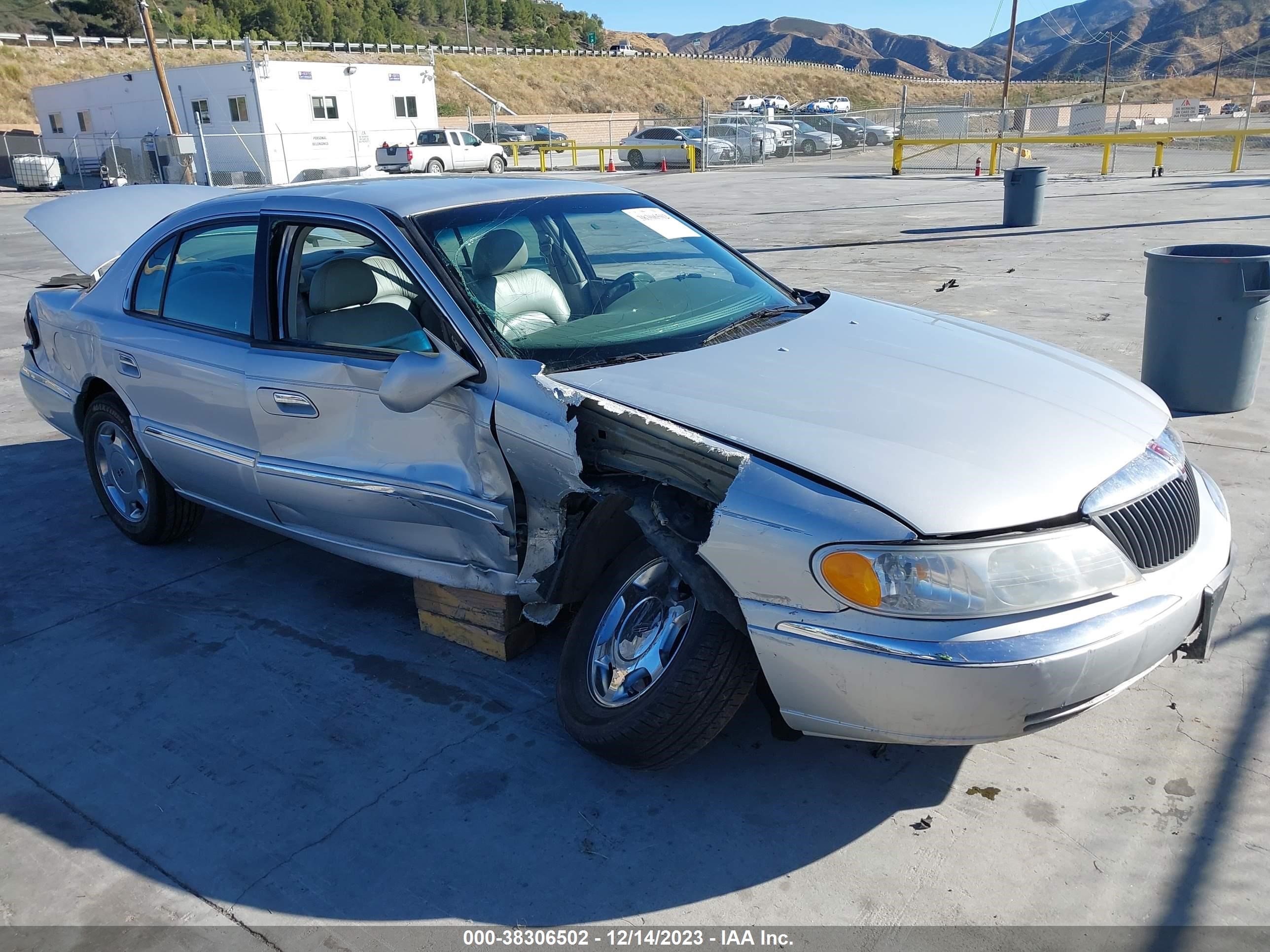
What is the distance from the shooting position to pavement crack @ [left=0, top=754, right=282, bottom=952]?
98.4 inches

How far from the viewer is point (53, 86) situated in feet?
146

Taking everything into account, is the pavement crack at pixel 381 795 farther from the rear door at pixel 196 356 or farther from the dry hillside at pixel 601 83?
the dry hillside at pixel 601 83

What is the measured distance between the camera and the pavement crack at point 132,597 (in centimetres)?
403

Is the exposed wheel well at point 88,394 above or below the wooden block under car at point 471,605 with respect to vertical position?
above

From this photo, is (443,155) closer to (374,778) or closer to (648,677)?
(374,778)

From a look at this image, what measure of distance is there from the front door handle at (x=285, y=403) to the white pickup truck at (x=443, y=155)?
30.6 meters

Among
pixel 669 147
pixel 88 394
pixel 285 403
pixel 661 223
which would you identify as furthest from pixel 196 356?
pixel 669 147

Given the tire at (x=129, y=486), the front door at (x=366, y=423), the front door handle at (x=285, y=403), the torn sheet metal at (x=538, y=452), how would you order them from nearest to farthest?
the torn sheet metal at (x=538, y=452) → the front door at (x=366, y=423) → the front door handle at (x=285, y=403) → the tire at (x=129, y=486)

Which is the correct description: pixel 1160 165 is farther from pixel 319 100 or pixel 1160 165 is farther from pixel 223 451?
pixel 319 100

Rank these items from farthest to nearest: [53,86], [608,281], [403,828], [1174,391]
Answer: [53,86] → [1174,391] → [608,281] → [403,828]

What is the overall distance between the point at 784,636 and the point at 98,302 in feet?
12.7

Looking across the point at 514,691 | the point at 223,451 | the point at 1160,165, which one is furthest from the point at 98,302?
the point at 1160,165

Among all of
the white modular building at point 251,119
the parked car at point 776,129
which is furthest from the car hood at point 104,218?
the parked car at point 776,129

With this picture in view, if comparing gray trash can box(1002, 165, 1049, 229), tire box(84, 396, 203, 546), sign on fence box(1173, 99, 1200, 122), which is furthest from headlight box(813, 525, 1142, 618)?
sign on fence box(1173, 99, 1200, 122)
